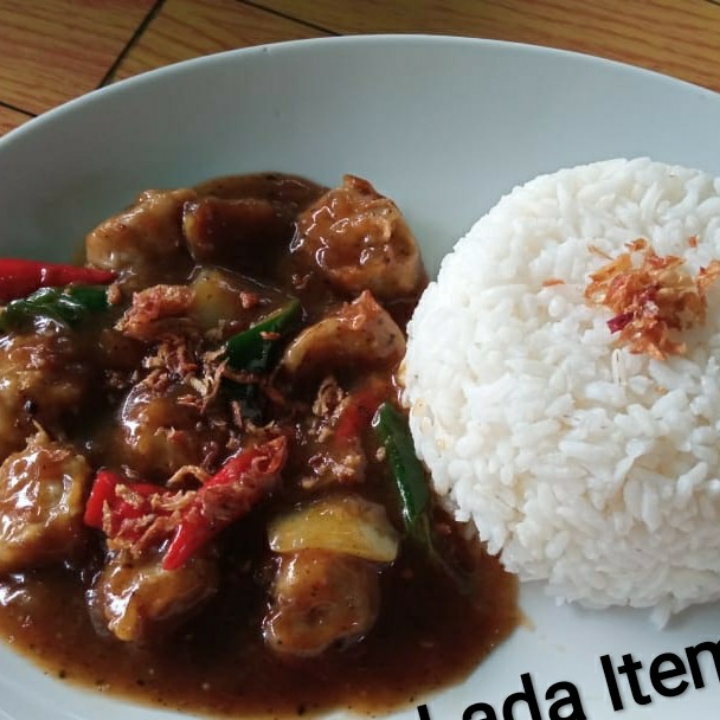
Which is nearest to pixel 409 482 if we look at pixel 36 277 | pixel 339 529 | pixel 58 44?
pixel 339 529

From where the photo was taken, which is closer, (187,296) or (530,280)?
(530,280)

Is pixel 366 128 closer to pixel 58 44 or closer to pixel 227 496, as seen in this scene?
pixel 58 44

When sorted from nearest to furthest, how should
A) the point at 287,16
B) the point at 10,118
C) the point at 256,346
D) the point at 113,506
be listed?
the point at 113,506 → the point at 256,346 → the point at 10,118 → the point at 287,16

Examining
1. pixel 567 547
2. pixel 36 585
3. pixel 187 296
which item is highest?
pixel 187 296

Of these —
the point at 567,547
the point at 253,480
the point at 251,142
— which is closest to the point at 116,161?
the point at 251,142

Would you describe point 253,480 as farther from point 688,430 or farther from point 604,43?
point 604,43

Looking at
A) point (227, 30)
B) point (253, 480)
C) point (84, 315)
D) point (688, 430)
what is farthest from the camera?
point (227, 30)

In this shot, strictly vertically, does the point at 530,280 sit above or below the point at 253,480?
above

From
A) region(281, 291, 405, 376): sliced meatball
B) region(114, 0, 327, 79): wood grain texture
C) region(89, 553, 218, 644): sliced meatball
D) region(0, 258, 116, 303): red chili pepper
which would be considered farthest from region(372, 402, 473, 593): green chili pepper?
region(114, 0, 327, 79): wood grain texture
